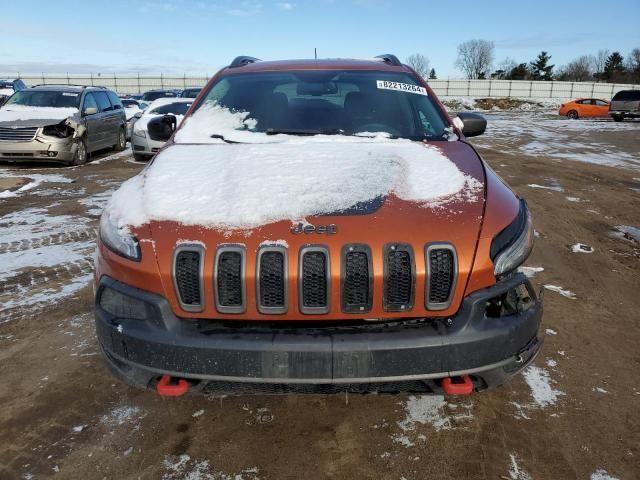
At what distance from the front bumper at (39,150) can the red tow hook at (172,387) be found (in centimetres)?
988

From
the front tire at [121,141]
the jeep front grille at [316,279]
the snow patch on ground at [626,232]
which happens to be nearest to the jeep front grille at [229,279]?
the jeep front grille at [316,279]

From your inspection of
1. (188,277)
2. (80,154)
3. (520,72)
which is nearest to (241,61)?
(188,277)

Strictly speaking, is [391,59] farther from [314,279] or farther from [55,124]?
[55,124]

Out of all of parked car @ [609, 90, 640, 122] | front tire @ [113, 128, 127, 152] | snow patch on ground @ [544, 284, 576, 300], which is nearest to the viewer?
snow patch on ground @ [544, 284, 576, 300]

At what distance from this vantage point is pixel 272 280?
6.41 ft

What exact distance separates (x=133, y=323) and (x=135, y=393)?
0.87 metres

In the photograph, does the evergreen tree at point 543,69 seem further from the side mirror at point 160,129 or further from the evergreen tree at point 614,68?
the side mirror at point 160,129

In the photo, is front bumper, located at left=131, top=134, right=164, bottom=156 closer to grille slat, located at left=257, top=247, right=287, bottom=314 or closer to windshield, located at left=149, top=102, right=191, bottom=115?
windshield, located at left=149, top=102, right=191, bottom=115

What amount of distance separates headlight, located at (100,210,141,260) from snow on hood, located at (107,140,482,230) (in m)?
0.05

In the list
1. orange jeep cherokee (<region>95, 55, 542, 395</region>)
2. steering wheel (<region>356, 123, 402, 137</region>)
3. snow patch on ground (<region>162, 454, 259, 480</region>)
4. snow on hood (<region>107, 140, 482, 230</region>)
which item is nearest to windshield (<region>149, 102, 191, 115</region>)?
steering wheel (<region>356, 123, 402, 137</region>)

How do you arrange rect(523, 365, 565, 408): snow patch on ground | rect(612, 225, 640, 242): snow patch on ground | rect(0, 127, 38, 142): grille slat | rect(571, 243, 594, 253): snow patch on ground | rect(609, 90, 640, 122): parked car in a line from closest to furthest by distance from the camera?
rect(523, 365, 565, 408): snow patch on ground < rect(571, 243, 594, 253): snow patch on ground < rect(612, 225, 640, 242): snow patch on ground < rect(0, 127, 38, 142): grille slat < rect(609, 90, 640, 122): parked car

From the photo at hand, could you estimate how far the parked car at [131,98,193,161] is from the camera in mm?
11352

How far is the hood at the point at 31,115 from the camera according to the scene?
1019 centimetres

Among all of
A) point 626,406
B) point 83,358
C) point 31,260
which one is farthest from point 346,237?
point 31,260
